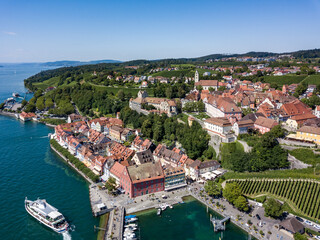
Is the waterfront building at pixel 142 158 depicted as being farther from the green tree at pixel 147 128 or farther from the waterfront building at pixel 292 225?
the waterfront building at pixel 292 225

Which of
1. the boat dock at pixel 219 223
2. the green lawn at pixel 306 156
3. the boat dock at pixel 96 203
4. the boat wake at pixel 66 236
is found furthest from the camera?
the green lawn at pixel 306 156

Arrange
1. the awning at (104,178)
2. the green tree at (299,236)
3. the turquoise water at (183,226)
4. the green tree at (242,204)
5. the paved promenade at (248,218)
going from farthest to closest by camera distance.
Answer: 1. the awning at (104,178)
2. the green tree at (242,204)
3. the turquoise water at (183,226)
4. the paved promenade at (248,218)
5. the green tree at (299,236)

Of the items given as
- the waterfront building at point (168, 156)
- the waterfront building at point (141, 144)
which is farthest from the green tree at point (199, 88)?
the waterfront building at point (168, 156)

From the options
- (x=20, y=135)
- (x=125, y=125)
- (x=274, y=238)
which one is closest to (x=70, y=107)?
(x=20, y=135)

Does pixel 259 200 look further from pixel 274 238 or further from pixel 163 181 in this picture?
pixel 163 181

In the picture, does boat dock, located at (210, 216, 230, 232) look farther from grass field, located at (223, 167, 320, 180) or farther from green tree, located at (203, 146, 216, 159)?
green tree, located at (203, 146, 216, 159)

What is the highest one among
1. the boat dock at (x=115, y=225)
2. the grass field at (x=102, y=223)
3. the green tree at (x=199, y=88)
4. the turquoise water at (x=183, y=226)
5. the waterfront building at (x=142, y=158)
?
the green tree at (x=199, y=88)

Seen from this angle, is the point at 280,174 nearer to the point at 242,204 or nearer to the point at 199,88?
the point at 242,204

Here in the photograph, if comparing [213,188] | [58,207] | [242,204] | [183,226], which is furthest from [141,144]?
[242,204]
